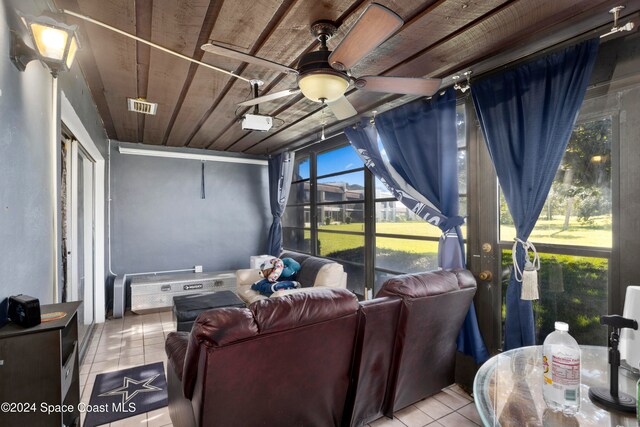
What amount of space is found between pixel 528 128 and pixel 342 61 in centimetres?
141

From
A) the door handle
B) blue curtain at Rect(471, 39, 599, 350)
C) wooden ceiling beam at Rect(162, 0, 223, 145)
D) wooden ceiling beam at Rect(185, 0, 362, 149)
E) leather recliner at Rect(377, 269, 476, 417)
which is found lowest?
leather recliner at Rect(377, 269, 476, 417)

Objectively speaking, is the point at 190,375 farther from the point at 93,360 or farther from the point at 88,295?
the point at 88,295

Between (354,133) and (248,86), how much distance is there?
1319 millimetres

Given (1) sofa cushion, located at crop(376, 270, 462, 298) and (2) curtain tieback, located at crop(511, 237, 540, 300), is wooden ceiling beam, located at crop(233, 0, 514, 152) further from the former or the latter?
(1) sofa cushion, located at crop(376, 270, 462, 298)

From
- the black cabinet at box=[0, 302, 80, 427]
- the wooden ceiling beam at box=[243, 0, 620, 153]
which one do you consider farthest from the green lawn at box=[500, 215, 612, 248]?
the black cabinet at box=[0, 302, 80, 427]

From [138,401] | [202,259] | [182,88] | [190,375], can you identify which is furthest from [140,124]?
[190,375]

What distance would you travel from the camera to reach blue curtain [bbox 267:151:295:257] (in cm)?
528

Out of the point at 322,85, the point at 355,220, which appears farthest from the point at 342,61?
the point at 355,220

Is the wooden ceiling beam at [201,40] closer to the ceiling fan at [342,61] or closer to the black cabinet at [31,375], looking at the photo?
the ceiling fan at [342,61]

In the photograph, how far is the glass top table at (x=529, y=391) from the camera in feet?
3.46

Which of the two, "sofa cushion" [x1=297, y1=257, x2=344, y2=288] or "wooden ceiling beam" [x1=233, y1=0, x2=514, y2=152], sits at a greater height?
"wooden ceiling beam" [x1=233, y1=0, x2=514, y2=152]

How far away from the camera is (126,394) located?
2486mm

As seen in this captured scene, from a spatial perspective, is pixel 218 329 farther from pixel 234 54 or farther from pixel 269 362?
pixel 234 54

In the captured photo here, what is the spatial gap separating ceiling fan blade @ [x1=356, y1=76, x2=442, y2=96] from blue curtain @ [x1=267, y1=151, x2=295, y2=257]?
340cm
